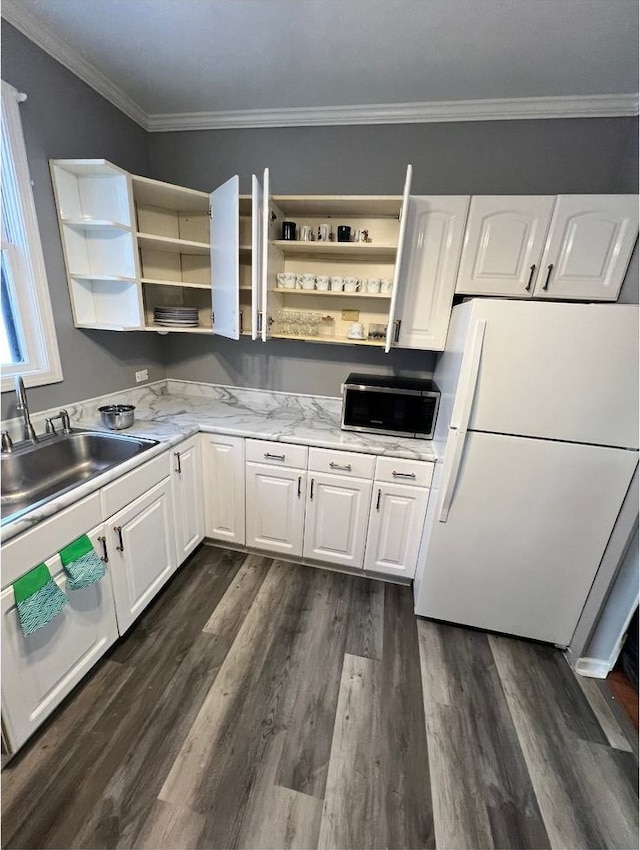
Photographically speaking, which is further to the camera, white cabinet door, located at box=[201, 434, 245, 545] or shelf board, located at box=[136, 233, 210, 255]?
white cabinet door, located at box=[201, 434, 245, 545]

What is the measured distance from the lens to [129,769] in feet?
3.89

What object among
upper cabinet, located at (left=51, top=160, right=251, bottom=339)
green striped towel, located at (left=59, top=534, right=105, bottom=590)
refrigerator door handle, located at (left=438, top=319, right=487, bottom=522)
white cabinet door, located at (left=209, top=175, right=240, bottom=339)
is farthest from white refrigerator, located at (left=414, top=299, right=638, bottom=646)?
green striped towel, located at (left=59, top=534, right=105, bottom=590)

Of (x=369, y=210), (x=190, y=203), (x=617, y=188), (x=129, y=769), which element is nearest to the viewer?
(x=129, y=769)

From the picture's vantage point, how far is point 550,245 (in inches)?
66.4

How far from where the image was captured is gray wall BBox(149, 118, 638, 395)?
1822 millimetres

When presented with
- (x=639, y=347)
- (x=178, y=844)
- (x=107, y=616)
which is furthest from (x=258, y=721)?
(x=639, y=347)

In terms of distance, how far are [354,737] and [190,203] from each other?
292cm

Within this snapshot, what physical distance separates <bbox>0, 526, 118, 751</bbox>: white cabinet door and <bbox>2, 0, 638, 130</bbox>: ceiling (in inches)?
86.1

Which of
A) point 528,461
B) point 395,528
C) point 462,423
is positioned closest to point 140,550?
point 395,528

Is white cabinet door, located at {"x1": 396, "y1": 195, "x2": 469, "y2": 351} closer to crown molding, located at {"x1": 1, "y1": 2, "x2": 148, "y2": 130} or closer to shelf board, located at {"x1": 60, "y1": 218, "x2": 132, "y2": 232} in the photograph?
shelf board, located at {"x1": 60, "y1": 218, "x2": 132, "y2": 232}

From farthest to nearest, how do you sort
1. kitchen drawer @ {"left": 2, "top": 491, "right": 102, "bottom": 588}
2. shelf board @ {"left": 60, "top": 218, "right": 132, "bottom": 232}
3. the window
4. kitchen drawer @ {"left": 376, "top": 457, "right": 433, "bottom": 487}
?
1. kitchen drawer @ {"left": 376, "top": 457, "right": 433, "bottom": 487}
2. shelf board @ {"left": 60, "top": 218, "right": 132, "bottom": 232}
3. the window
4. kitchen drawer @ {"left": 2, "top": 491, "right": 102, "bottom": 588}

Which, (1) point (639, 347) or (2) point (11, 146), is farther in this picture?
(2) point (11, 146)

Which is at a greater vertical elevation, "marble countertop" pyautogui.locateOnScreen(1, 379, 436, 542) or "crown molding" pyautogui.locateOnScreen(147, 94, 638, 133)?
"crown molding" pyautogui.locateOnScreen(147, 94, 638, 133)

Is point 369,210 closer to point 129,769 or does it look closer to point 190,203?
point 190,203
